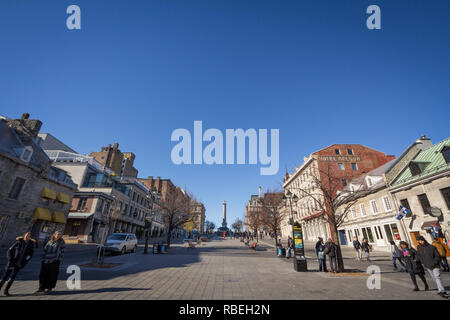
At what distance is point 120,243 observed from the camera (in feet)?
59.2

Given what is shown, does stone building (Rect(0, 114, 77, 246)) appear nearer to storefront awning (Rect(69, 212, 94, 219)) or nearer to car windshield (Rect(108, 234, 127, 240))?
storefront awning (Rect(69, 212, 94, 219))

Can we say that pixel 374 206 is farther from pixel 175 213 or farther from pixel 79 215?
pixel 79 215

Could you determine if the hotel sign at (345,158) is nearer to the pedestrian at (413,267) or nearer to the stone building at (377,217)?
the stone building at (377,217)

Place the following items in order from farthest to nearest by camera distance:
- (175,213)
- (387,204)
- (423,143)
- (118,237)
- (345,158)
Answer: (345,158), (175,213), (423,143), (387,204), (118,237)

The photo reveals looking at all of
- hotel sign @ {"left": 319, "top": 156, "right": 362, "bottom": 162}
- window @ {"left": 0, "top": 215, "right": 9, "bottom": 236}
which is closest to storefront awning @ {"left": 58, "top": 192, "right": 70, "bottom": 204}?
window @ {"left": 0, "top": 215, "right": 9, "bottom": 236}

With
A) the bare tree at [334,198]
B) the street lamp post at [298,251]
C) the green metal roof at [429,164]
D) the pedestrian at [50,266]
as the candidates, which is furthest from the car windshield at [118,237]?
the green metal roof at [429,164]

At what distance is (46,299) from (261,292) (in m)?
6.29

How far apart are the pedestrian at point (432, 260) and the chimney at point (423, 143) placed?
74.6 ft

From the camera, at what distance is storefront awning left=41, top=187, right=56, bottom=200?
21.2 m

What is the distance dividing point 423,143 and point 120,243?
3481 centimetres

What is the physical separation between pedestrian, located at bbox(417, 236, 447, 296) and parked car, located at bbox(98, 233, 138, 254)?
2027 cm

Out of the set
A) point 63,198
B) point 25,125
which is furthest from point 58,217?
point 25,125
